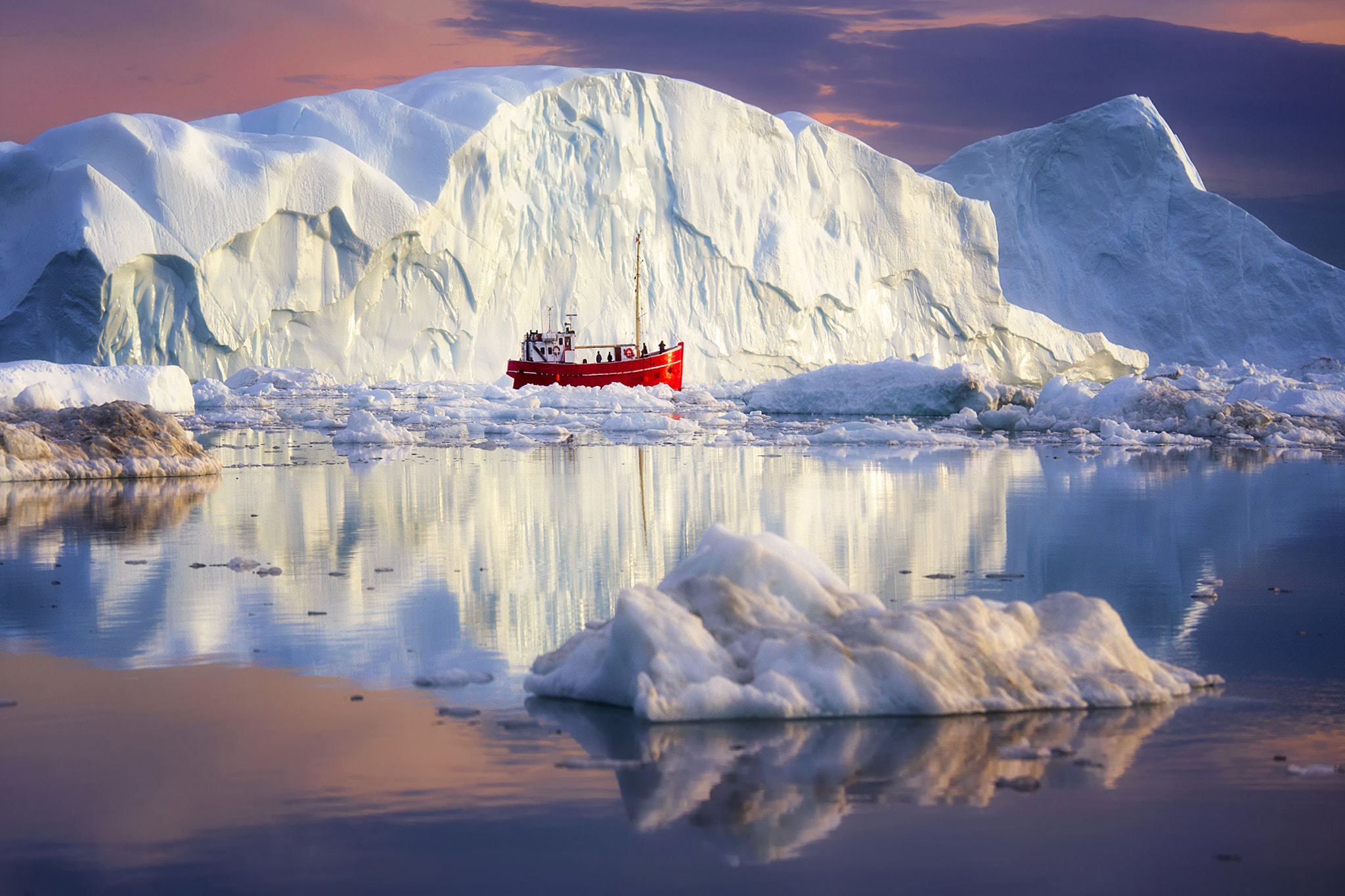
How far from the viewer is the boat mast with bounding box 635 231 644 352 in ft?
95.6

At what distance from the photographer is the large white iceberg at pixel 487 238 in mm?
22453

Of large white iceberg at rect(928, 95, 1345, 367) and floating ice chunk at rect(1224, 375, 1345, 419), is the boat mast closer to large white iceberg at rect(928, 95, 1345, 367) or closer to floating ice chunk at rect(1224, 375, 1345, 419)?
floating ice chunk at rect(1224, 375, 1345, 419)

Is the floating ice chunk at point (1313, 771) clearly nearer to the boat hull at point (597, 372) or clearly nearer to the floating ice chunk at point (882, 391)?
the floating ice chunk at point (882, 391)

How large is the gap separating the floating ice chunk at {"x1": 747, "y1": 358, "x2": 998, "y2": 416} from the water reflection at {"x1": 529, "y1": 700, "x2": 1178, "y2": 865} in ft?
66.8

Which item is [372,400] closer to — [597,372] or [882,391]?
[597,372]

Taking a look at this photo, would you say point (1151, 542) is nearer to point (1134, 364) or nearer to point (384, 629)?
point (384, 629)

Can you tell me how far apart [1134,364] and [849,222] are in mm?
10853

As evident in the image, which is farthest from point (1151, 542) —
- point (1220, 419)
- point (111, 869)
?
point (1220, 419)

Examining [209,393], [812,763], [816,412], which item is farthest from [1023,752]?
[816,412]

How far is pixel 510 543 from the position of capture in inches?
250

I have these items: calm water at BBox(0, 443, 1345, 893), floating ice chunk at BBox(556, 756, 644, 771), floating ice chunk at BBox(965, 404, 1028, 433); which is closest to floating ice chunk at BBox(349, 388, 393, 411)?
floating ice chunk at BBox(965, 404, 1028, 433)

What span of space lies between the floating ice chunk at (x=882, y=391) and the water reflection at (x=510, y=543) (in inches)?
456

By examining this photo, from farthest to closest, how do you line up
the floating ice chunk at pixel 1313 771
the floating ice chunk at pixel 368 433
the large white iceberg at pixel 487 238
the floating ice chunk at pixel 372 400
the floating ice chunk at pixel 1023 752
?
the large white iceberg at pixel 487 238 < the floating ice chunk at pixel 372 400 < the floating ice chunk at pixel 368 433 < the floating ice chunk at pixel 1023 752 < the floating ice chunk at pixel 1313 771

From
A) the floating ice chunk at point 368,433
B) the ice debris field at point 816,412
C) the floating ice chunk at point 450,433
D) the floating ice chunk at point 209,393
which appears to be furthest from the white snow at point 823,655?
the floating ice chunk at point 209,393
